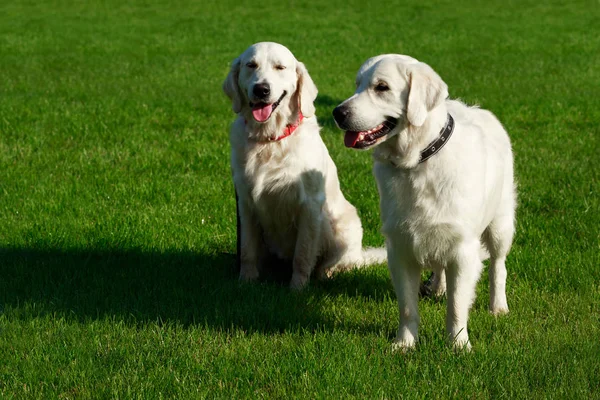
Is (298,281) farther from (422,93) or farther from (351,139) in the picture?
(422,93)

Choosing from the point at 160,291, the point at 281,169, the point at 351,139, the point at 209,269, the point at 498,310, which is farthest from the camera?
the point at 209,269

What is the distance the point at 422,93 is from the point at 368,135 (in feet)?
1.09

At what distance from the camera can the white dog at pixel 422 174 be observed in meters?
3.96

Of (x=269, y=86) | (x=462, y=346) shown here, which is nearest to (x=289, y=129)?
(x=269, y=86)

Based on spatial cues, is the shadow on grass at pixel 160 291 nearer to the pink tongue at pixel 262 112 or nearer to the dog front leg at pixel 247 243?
the dog front leg at pixel 247 243

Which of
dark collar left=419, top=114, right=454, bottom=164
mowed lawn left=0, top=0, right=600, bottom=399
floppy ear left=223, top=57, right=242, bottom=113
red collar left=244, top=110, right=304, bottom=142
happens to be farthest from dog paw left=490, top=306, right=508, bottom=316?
floppy ear left=223, top=57, right=242, bottom=113

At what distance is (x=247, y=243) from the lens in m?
5.55

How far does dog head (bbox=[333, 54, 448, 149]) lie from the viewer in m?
3.90

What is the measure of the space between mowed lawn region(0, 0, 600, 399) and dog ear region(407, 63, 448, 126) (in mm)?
1209

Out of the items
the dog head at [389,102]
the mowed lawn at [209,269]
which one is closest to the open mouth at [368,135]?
the dog head at [389,102]

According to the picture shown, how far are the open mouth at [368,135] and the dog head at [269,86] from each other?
1.38 m

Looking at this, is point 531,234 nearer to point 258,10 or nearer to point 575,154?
point 575,154

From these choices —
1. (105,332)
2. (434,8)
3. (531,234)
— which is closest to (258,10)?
(434,8)

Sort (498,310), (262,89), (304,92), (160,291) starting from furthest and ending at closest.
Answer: (304,92), (262,89), (160,291), (498,310)
